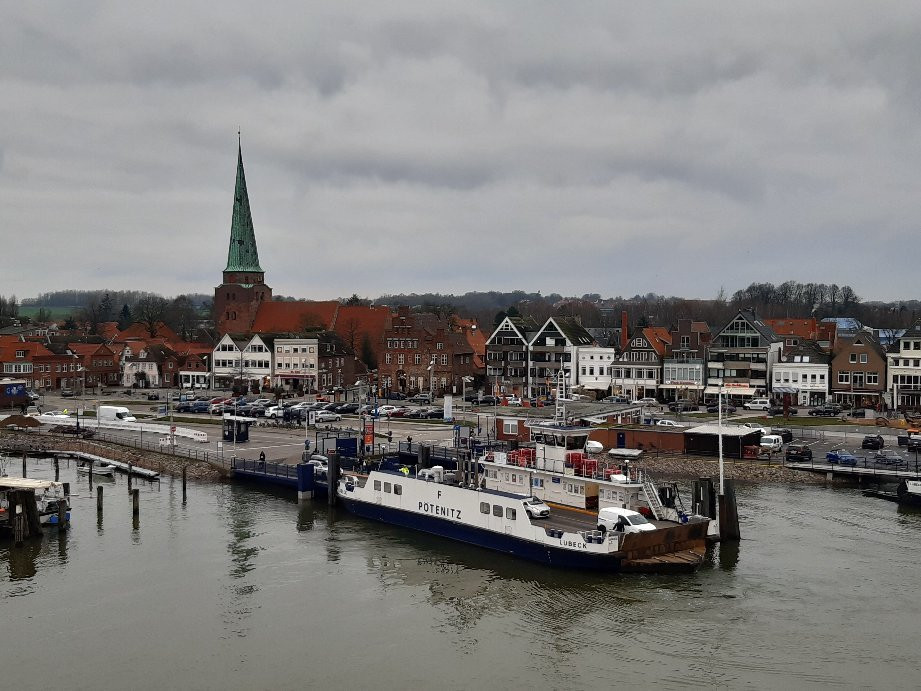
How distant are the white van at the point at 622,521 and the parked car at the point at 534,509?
2.75 meters

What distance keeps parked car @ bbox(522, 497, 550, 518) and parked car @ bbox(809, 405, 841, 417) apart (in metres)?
48.3

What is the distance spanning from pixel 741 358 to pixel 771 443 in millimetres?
31766

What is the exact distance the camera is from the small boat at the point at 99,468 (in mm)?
57531

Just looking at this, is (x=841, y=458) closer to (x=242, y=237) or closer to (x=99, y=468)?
(x=99, y=468)

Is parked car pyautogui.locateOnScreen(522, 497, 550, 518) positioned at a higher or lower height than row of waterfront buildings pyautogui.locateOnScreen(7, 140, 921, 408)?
lower

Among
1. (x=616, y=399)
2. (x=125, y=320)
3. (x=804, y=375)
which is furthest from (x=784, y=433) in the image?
(x=125, y=320)

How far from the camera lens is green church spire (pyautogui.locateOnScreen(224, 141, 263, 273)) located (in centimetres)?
12094

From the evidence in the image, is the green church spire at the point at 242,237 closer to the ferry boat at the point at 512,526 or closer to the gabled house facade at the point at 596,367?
the gabled house facade at the point at 596,367

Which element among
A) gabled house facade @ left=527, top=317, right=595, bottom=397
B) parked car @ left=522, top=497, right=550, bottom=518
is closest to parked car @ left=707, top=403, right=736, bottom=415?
gabled house facade @ left=527, top=317, right=595, bottom=397

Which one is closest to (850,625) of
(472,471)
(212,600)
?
(472,471)

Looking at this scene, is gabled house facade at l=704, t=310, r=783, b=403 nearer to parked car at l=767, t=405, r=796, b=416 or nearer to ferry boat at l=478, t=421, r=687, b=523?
parked car at l=767, t=405, r=796, b=416

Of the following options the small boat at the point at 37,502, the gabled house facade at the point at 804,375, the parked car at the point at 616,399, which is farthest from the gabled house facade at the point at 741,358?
the small boat at the point at 37,502

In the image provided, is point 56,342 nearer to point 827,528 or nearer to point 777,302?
point 827,528

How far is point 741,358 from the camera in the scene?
89000 mm
